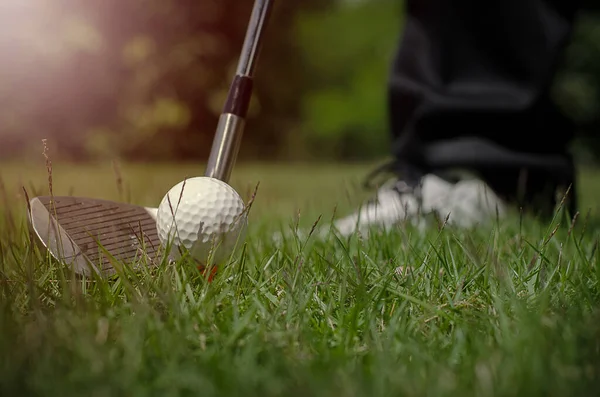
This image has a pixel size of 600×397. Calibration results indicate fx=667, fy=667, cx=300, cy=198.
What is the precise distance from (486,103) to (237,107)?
1.14 meters

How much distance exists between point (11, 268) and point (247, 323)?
1.67ft

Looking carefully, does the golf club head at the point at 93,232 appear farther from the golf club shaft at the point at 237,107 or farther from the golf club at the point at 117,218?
the golf club shaft at the point at 237,107

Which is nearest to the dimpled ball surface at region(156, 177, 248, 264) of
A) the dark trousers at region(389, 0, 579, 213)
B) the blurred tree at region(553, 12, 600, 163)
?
the dark trousers at region(389, 0, 579, 213)

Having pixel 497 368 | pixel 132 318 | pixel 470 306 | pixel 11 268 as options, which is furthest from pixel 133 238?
pixel 497 368

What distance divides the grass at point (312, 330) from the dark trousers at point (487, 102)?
3.41ft

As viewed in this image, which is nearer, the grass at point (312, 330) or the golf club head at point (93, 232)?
the grass at point (312, 330)

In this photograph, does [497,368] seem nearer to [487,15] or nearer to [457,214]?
[457,214]

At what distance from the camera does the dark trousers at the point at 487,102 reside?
2.19 metres

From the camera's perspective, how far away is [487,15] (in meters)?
2.22

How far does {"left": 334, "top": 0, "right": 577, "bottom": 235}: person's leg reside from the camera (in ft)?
7.14

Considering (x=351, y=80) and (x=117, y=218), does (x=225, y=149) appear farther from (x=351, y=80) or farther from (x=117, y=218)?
(x=351, y=80)

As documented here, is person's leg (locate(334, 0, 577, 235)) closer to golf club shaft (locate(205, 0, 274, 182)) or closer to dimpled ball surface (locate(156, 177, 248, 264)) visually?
golf club shaft (locate(205, 0, 274, 182))

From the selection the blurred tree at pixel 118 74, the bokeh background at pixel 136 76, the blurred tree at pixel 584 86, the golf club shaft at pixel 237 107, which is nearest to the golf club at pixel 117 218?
the golf club shaft at pixel 237 107

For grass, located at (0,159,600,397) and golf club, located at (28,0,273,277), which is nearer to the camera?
grass, located at (0,159,600,397)
